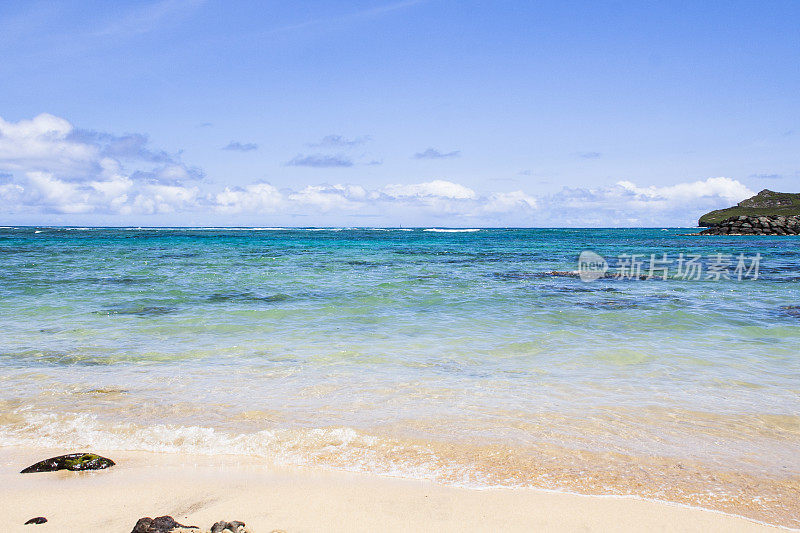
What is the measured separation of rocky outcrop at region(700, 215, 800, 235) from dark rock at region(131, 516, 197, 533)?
113472 millimetres

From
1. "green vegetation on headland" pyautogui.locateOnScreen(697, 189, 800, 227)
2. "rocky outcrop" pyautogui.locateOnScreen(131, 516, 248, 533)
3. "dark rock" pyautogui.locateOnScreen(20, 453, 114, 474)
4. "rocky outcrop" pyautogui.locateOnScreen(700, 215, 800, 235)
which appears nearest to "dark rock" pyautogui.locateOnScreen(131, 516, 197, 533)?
"rocky outcrop" pyautogui.locateOnScreen(131, 516, 248, 533)

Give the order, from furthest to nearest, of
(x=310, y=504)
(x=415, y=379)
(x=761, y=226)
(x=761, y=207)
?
(x=761, y=207), (x=761, y=226), (x=415, y=379), (x=310, y=504)

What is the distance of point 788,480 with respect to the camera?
4109mm

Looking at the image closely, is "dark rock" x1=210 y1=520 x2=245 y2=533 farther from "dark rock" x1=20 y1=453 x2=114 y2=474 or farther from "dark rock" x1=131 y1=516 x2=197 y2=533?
"dark rock" x1=20 y1=453 x2=114 y2=474

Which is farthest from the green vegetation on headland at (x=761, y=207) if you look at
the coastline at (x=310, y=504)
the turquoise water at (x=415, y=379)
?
the coastline at (x=310, y=504)

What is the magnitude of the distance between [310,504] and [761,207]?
595 feet

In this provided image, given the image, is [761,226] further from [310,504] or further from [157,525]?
[157,525]

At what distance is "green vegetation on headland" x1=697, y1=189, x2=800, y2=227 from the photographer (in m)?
136

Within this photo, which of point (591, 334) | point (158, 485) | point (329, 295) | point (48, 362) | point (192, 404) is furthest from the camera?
point (329, 295)

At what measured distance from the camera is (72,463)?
13.8 feet

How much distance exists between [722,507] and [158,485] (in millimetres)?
4297

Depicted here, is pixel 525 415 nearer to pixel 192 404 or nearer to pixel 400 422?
pixel 400 422

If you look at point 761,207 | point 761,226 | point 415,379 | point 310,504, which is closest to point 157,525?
point 310,504

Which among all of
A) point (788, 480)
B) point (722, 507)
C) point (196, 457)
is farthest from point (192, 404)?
point (788, 480)
